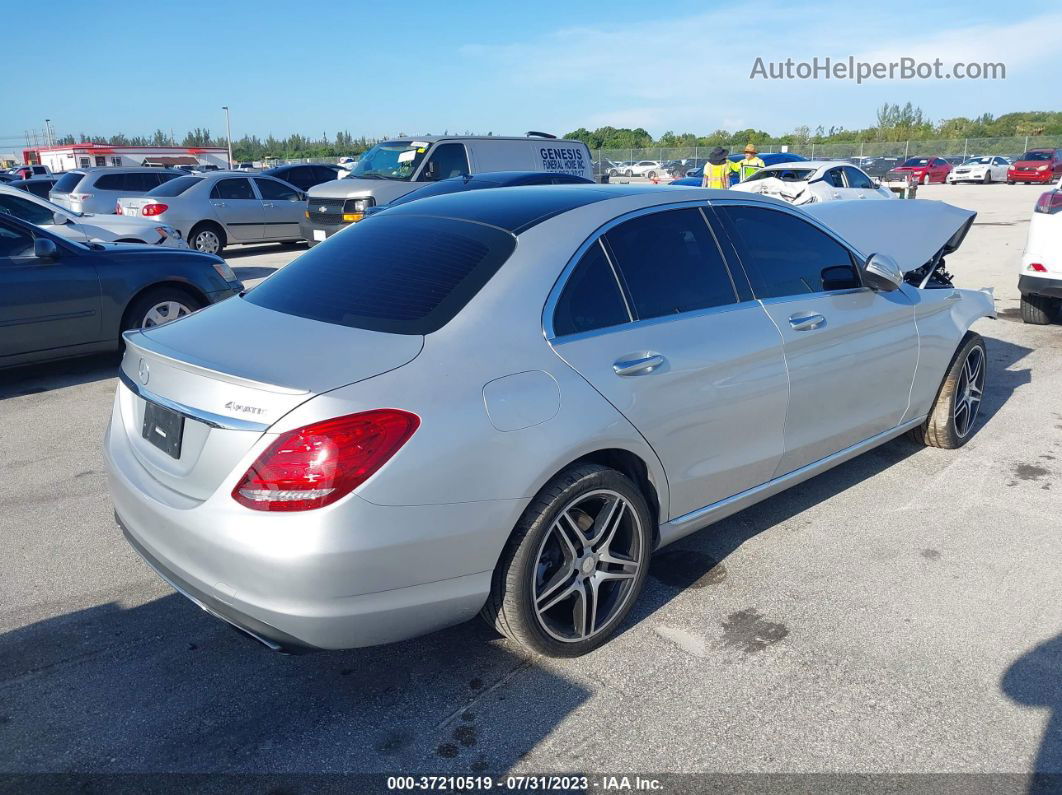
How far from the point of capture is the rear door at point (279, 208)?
15875 mm

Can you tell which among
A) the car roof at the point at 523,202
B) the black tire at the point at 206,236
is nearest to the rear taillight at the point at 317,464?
the car roof at the point at 523,202

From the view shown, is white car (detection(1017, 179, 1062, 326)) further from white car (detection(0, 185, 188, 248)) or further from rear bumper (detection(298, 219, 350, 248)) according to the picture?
white car (detection(0, 185, 188, 248))

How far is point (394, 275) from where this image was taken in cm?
320

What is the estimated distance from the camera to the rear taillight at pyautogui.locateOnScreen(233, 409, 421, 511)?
2432 mm

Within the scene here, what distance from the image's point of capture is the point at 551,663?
3.12m

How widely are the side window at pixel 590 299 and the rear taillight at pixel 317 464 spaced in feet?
2.77

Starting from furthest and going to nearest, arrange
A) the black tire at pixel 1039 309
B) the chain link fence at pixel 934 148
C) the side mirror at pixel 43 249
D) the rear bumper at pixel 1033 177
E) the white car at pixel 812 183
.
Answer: the chain link fence at pixel 934 148
the rear bumper at pixel 1033 177
the white car at pixel 812 183
the black tire at pixel 1039 309
the side mirror at pixel 43 249

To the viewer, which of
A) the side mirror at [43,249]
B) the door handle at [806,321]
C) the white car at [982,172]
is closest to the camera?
the door handle at [806,321]

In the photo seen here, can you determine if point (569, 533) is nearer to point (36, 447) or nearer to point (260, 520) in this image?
point (260, 520)

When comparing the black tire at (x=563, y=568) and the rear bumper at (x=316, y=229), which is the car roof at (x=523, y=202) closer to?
the black tire at (x=563, y=568)

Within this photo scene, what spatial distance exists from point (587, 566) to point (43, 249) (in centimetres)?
551

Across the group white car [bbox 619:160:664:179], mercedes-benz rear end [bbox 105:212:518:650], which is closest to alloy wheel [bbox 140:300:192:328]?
mercedes-benz rear end [bbox 105:212:518:650]

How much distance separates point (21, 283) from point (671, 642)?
18.8 feet

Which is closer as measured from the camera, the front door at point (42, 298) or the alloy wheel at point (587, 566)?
the alloy wheel at point (587, 566)
